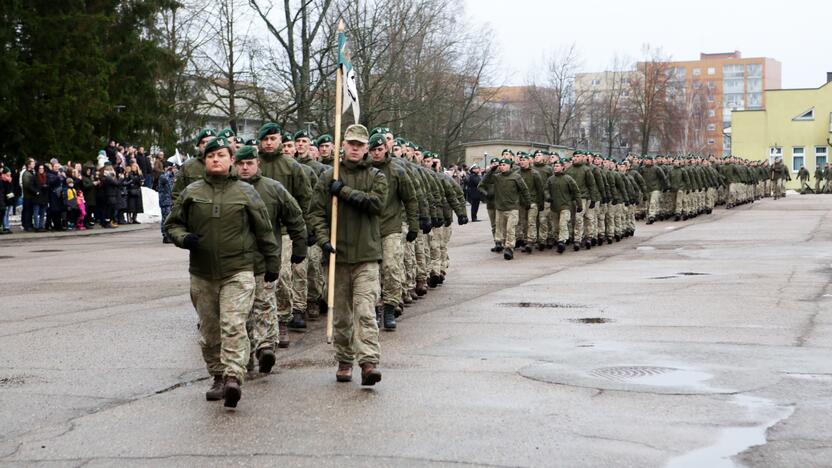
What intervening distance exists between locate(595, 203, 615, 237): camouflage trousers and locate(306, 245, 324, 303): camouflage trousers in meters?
14.1

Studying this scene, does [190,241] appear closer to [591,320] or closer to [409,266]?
[591,320]

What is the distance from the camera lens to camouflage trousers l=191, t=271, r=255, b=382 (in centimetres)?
791

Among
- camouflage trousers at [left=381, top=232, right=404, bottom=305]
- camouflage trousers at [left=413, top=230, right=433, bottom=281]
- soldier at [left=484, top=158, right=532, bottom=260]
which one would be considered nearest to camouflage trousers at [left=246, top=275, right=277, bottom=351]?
camouflage trousers at [left=381, top=232, right=404, bottom=305]

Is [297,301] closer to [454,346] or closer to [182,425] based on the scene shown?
[454,346]

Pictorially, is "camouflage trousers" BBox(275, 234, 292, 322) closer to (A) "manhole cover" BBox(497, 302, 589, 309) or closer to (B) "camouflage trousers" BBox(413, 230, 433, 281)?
(A) "manhole cover" BBox(497, 302, 589, 309)

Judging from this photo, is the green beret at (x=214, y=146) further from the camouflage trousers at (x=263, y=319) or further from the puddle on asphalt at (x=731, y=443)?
the puddle on asphalt at (x=731, y=443)

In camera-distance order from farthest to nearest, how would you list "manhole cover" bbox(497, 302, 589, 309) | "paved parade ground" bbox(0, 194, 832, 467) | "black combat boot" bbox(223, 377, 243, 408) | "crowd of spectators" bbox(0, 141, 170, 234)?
"crowd of spectators" bbox(0, 141, 170, 234) → "manhole cover" bbox(497, 302, 589, 309) → "black combat boot" bbox(223, 377, 243, 408) → "paved parade ground" bbox(0, 194, 832, 467)

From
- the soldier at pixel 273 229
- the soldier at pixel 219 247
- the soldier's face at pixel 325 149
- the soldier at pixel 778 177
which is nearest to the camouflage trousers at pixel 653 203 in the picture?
the soldier's face at pixel 325 149

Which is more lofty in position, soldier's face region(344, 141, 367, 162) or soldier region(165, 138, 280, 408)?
soldier's face region(344, 141, 367, 162)

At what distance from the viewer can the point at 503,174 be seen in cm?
2212

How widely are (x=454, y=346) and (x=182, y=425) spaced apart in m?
3.80

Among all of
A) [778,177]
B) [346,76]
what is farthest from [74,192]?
[778,177]

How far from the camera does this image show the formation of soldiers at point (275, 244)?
26.5 feet

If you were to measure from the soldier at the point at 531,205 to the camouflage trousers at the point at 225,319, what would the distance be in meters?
15.6
